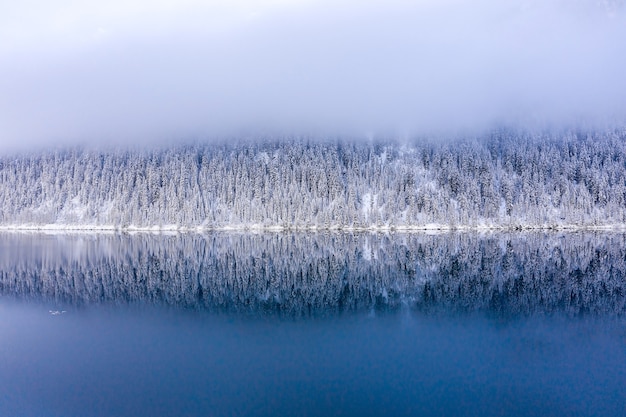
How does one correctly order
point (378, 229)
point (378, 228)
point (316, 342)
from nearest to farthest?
point (316, 342) < point (378, 229) < point (378, 228)

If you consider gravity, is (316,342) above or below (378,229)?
below

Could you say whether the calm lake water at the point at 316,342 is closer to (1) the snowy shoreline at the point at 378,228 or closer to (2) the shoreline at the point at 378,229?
(2) the shoreline at the point at 378,229

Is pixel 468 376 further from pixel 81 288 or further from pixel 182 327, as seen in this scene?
pixel 81 288

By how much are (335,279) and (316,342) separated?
26521 mm

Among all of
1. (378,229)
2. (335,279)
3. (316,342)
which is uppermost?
(378,229)

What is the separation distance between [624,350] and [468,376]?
516 inches

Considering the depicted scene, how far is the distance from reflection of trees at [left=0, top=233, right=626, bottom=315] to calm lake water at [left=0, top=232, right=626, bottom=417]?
16.0 inches

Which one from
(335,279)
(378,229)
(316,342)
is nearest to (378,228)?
(378,229)

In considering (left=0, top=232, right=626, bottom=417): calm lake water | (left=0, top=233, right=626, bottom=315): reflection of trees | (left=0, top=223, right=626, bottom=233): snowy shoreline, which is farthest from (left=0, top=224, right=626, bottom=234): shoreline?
(left=0, top=232, right=626, bottom=417): calm lake water

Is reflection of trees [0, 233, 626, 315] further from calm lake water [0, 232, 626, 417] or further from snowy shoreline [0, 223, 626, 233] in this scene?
snowy shoreline [0, 223, 626, 233]

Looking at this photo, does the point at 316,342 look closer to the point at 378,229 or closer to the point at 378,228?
the point at 378,229

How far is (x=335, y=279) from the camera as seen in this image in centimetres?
6072

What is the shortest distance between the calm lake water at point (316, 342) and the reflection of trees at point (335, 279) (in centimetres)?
41

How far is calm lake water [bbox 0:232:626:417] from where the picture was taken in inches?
982
